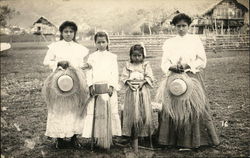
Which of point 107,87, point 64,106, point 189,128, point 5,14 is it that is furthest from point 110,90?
point 5,14

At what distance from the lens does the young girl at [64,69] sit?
3736 mm

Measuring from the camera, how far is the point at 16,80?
4629mm

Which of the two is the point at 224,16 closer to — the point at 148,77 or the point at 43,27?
the point at 148,77

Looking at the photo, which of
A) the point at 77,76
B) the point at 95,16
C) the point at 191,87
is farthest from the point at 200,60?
the point at 95,16

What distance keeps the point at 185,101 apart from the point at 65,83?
1551 millimetres

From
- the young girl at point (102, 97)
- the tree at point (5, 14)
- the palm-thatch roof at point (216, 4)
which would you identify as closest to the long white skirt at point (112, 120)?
the young girl at point (102, 97)

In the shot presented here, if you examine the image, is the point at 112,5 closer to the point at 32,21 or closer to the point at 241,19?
the point at 32,21

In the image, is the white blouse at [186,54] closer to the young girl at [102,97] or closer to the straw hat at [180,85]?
the straw hat at [180,85]

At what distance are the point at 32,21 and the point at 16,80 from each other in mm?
991

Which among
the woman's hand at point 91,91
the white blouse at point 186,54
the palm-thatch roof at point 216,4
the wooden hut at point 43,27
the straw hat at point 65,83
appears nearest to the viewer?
the straw hat at point 65,83

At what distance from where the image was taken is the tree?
4.55 metres

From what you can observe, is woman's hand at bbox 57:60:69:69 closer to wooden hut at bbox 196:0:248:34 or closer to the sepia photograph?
the sepia photograph

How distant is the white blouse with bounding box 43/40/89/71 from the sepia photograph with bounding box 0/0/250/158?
0.04 ft

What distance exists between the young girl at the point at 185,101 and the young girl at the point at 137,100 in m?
0.24
